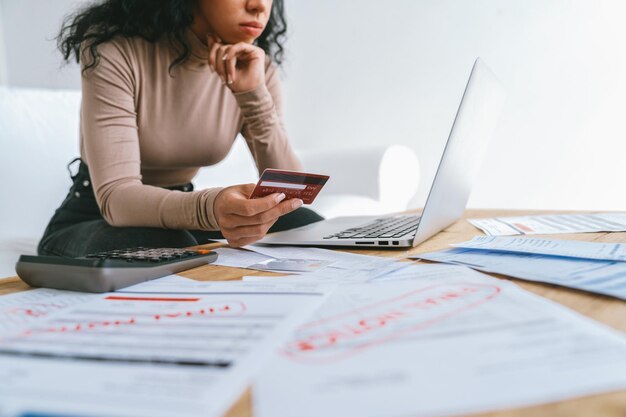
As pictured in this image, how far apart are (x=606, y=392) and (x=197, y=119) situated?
1.05 metres

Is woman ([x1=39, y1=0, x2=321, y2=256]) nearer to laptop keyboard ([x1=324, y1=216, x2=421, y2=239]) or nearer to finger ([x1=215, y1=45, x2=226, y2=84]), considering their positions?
finger ([x1=215, y1=45, x2=226, y2=84])

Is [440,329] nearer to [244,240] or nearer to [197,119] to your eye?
[244,240]

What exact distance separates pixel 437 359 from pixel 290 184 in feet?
1.27

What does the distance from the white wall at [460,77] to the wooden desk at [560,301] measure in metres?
1.27

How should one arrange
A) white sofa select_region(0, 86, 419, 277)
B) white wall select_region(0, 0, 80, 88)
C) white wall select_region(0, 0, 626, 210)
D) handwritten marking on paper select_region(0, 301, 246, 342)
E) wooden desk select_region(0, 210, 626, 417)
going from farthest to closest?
white wall select_region(0, 0, 80, 88), white wall select_region(0, 0, 626, 210), white sofa select_region(0, 86, 419, 277), handwritten marking on paper select_region(0, 301, 246, 342), wooden desk select_region(0, 210, 626, 417)

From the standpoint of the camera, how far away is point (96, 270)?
457 mm

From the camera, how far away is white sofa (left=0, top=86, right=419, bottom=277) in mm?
1410

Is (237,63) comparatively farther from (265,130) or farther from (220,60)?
(265,130)

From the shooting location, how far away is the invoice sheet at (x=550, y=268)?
0.41 meters

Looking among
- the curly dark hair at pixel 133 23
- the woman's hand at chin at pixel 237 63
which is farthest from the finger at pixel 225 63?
the curly dark hair at pixel 133 23

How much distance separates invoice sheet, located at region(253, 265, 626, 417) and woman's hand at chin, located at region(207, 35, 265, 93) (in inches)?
29.5

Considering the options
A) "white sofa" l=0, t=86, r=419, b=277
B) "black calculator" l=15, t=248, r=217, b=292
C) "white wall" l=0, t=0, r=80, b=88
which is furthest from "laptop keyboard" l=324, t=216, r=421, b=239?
"white wall" l=0, t=0, r=80, b=88

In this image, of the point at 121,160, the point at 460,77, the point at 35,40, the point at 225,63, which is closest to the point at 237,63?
the point at 225,63

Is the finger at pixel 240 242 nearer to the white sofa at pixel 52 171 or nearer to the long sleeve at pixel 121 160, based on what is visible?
the long sleeve at pixel 121 160
